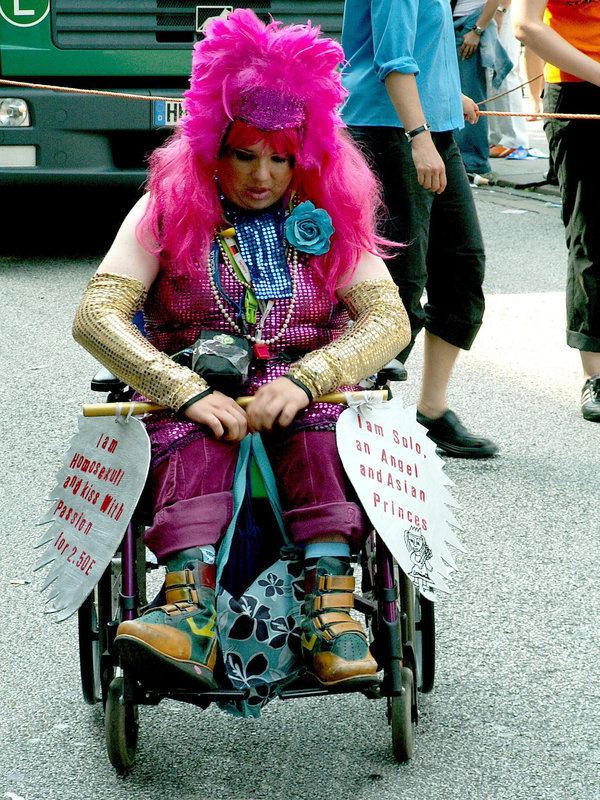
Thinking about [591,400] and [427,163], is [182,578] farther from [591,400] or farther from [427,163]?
[591,400]

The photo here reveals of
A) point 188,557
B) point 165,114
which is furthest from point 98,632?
point 165,114

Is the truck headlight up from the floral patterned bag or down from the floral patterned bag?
down

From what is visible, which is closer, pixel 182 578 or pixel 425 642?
pixel 182 578

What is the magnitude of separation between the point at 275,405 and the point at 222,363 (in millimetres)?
156

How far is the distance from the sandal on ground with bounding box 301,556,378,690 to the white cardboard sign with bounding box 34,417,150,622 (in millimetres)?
389

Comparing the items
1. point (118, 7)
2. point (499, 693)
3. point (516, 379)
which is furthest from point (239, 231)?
point (118, 7)

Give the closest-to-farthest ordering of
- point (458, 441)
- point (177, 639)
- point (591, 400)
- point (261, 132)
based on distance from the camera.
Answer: point (177, 639) < point (261, 132) < point (458, 441) < point (591, 400)

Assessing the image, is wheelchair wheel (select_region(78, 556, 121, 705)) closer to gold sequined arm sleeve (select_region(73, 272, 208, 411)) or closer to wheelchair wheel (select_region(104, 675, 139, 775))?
wheelchair wheel (select_region(104, 675, 139, 775))

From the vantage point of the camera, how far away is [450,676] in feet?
9.71

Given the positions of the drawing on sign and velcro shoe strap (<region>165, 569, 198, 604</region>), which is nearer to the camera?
velcro shoe strap (<region>165, 569, 198, 604</region>)

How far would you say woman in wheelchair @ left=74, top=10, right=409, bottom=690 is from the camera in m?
2.40

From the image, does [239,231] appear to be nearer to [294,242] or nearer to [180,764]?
[294,242]

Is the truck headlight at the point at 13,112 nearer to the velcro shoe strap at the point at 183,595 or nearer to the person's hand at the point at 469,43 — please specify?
the person's hand at the point at 469,43

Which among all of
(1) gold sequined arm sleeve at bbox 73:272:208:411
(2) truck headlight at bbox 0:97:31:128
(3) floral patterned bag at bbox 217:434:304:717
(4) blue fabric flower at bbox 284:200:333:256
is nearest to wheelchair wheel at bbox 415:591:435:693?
(3) floral patterned bag at bbox 217:434:304:717
